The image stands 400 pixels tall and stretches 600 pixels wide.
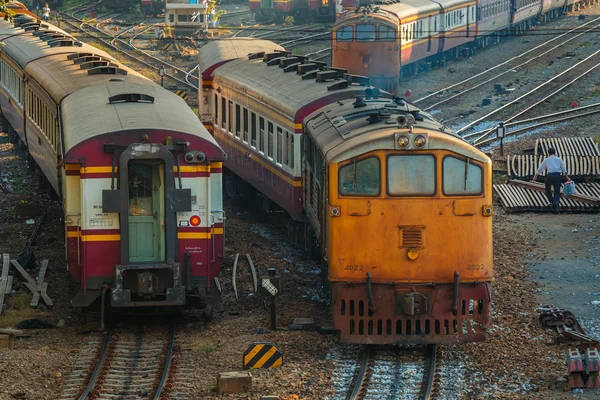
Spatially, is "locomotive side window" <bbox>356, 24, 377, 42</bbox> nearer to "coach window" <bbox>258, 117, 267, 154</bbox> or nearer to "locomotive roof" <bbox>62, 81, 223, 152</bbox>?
"coach window" <bbox>258, 117, 267, 154</bbox>

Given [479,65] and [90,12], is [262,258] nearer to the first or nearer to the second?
[479,65]

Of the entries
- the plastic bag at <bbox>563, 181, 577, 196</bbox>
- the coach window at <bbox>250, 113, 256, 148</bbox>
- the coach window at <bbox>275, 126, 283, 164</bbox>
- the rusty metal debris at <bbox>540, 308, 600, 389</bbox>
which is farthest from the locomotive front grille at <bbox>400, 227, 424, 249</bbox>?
the plastic bag at <bbox>563, 181, 577, 196</bbox>

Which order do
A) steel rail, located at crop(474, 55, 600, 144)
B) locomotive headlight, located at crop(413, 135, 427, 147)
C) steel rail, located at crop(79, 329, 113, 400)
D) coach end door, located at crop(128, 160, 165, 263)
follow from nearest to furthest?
steel rail, located at crop(79, 329, 113, 400), locomotive headlight, located at crop(413, 135, 427, 147), coach end door, located at crop(128, 160, 165, 263), steel rail, located at crop(474, 55, 600, 144)

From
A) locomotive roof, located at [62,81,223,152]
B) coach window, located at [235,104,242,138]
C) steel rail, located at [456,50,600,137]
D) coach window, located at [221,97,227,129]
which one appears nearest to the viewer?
locomotive roof, located at [62,81,223,152]

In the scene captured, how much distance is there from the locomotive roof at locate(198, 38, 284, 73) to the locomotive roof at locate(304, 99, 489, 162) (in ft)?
27.4

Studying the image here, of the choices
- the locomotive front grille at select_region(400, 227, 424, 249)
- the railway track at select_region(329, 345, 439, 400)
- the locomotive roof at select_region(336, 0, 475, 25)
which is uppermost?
the locomotive roof at select_region(336, 0, 475, 25)

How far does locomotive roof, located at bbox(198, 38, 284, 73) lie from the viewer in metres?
24.0

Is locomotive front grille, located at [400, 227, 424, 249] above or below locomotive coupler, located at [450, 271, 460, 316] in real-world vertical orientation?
above

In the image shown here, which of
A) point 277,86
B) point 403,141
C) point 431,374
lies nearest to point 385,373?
point 431,374

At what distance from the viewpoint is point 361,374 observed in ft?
40.5

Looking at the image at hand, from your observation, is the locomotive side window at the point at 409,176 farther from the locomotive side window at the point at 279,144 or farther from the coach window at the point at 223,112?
the coach window at the point at 223,112

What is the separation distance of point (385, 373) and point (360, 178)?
6.89 ft

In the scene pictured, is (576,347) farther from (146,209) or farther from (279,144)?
(279,144)

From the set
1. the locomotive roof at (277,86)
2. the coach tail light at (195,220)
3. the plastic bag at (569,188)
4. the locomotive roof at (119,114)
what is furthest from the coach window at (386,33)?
the coach tail light at (195,220)
